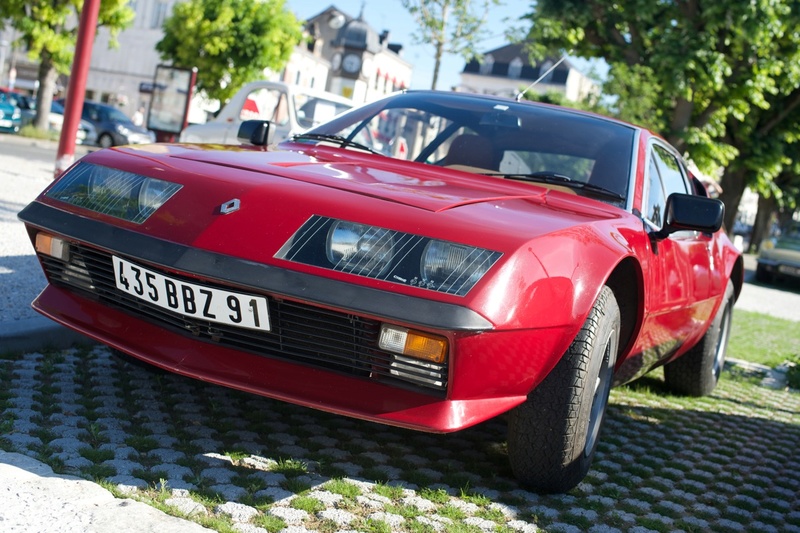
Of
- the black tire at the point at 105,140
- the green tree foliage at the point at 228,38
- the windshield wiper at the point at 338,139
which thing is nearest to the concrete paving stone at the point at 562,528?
the windshield wiper at the point at 338,139

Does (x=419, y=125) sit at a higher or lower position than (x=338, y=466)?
higher

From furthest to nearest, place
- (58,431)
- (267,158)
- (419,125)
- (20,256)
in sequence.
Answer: (20,256)
(419,125)
(267,158)
(58,431)

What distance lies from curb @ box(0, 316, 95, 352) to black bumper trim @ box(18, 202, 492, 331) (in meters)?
1.14

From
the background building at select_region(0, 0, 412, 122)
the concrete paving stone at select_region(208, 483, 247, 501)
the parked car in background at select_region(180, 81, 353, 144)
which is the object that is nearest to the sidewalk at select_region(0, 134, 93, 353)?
the concrete paving stone at select_region(208, 483, 247, 501)

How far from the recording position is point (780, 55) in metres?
19.7

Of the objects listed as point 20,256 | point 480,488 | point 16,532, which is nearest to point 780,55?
point 20,256

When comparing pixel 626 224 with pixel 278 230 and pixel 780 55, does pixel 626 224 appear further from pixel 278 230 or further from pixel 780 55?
pixel 780 55

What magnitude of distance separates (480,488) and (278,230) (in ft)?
3.64

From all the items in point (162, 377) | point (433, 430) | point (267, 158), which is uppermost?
point (267, 158)

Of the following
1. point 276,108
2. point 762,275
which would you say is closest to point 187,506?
point 276,108

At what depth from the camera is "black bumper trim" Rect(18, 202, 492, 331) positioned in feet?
8.79

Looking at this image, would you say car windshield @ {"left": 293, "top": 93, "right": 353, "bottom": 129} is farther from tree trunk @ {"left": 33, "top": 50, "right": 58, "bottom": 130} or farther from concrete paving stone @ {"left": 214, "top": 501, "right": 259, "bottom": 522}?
→ tree trunk @ {"left": 33, "top": 50, "right": 58, "bottom": 130}

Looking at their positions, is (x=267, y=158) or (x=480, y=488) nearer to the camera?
(x=480, y=488)

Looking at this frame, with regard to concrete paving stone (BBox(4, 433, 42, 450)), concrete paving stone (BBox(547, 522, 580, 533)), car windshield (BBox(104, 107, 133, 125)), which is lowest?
concrete paving stone (BBox(4, 433, 42, 450))
